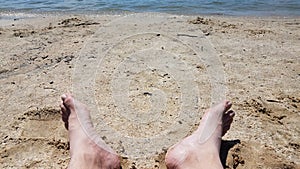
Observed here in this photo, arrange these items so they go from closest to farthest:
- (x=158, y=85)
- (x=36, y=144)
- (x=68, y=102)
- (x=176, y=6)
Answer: (x=36, y=144), (x=68, y=102), (x=158, y=85), (x=176, y=6)

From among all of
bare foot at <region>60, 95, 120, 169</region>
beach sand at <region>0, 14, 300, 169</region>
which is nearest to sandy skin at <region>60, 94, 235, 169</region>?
bare foot at <region>60, 95, 120, 169</region>

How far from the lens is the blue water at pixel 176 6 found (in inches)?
307

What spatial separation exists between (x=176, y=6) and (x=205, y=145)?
6952 millimetres

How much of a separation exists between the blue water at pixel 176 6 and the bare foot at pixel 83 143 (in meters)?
6.12

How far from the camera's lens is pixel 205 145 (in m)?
1.89

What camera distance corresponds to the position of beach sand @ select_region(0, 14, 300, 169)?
2004 mm

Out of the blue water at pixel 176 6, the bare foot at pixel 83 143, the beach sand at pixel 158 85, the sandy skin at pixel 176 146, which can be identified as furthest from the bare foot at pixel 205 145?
the blue water at pixel 176 6

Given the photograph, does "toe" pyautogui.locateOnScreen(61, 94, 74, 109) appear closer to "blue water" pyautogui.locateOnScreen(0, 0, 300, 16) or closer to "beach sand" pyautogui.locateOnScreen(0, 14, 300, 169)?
"beach sand" pyautogui.locateOnScreen(0, 14, 300, 169)

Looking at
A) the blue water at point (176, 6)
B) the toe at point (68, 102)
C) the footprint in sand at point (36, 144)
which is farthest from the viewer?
the blue water at point (176, 6)

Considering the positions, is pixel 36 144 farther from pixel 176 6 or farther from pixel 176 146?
pixel 176 6

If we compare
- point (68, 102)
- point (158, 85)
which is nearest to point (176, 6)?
point (158, 85)

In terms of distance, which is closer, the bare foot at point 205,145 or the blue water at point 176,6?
the bare foot at point 205,145

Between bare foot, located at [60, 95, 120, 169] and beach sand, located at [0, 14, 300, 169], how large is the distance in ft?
0.35

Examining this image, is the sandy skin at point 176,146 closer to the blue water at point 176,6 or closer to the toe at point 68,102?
the toe at point 68,102
